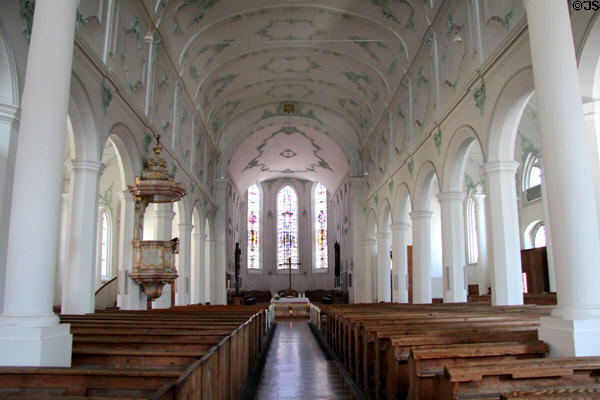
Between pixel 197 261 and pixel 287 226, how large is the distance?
1497cm

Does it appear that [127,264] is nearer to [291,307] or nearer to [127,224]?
[127,224]

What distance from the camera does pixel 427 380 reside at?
359 cm

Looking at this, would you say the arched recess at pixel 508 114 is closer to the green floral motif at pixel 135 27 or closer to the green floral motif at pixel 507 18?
the green floral motif at pixel 507 18

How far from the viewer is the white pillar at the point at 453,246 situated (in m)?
10.9

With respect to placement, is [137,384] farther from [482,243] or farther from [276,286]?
[276,286]

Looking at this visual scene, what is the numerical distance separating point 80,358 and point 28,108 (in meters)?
2.03

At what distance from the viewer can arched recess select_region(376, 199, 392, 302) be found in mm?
17375

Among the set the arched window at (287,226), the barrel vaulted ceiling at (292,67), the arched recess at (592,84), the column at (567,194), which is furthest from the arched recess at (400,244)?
the arched window at (287,226)

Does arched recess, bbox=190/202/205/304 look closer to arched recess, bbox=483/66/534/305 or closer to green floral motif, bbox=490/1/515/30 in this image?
arched recess, bbox=483/66/534/305

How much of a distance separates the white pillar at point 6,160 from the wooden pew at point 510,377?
16.2 ft

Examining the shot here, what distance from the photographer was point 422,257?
12.9 m

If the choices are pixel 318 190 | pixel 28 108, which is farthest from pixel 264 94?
pixel 28 108

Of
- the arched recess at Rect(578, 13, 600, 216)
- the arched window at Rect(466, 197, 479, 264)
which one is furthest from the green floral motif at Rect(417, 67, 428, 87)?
the arched window at Rect(466, 197, 479, 264)

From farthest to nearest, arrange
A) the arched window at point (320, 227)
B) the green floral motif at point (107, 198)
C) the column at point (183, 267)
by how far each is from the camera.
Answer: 1. the arched window at point (320, 227)
2. the green floral motif at point (107, 198)
3. the column at point (183, 267)
